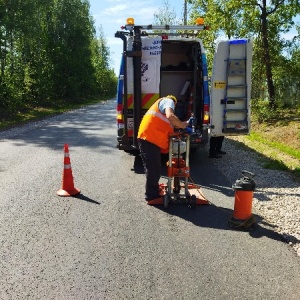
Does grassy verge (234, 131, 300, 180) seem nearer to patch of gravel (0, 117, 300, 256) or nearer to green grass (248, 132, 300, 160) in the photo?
green grass (248, 132, 300, 160)

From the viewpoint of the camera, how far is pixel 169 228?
4.31m

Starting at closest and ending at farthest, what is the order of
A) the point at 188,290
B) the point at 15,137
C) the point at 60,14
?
the point at 188,290 → the point at 15,137 → the point at 60,14

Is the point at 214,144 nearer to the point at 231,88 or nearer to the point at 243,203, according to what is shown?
the point at 231,88

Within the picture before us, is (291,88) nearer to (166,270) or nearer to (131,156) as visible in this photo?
(131,156)

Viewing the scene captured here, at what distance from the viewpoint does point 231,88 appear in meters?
7.24

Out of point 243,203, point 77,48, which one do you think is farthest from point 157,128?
point 77,48

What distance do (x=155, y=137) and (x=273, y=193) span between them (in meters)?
2.35

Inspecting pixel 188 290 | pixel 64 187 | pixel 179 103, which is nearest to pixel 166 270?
pixel 188 290

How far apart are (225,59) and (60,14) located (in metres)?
31.5

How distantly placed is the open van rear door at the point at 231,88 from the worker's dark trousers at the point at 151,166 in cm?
249

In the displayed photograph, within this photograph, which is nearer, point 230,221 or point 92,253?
point 92,253

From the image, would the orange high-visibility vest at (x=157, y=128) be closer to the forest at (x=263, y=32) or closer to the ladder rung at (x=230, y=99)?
the ladder rung at (x=230, y=99)

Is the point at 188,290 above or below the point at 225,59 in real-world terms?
below

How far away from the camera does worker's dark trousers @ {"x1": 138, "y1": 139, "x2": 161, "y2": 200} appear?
5275mm
